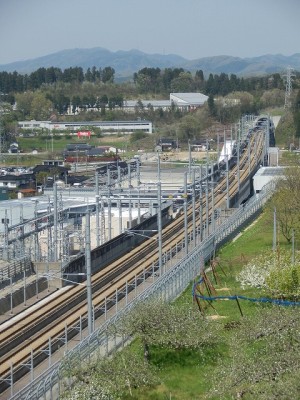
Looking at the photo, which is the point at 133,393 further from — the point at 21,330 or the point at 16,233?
the point at 16,233

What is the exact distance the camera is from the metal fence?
599 cm

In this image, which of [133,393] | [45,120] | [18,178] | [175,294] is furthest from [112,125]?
[133,393]

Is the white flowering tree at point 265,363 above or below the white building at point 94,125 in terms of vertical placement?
above

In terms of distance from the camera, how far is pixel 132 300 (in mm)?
8562

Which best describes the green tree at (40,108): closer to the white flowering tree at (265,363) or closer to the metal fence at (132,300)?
the metal fence at (132,300)

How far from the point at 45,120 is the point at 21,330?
121 ft

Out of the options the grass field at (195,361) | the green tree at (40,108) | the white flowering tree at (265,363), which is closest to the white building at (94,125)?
the green tree at (40,108)

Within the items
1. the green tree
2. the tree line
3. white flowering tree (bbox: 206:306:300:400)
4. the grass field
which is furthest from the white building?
white flowering tree (bbox: 206:306:300:400)

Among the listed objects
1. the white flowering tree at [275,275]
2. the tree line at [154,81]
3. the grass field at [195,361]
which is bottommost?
the grass field at [195,361]

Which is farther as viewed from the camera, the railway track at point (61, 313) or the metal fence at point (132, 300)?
Result: the railway track at point (61, 313)

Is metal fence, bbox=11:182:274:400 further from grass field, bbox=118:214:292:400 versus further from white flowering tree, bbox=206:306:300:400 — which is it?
white flowering tree, bbox=206:306:300:400

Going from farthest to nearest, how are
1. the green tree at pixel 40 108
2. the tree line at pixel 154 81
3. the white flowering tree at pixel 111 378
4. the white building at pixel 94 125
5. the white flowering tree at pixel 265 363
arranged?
the tree line at pixel 154 81 < the green tree at pixel 40 108 < the white building at pixel 94 125 < the white flowering tree at pixel 111 378 < the white flowering tree at pixel 265 363

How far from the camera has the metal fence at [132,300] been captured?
5.99 m

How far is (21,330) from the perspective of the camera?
7793 mm
